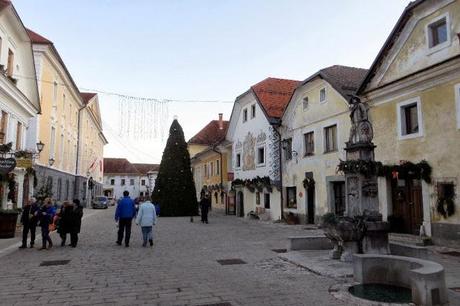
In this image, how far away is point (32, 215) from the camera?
1216cm

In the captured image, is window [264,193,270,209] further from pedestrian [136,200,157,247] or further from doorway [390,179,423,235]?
pedestrian [136,200,157,247]

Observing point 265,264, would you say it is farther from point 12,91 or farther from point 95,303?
point 12,91

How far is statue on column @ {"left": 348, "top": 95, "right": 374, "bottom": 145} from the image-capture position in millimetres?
10031

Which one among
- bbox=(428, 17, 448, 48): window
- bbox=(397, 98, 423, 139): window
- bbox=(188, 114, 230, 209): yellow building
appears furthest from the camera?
bbox=(188, 114, 230, 209): yellow building

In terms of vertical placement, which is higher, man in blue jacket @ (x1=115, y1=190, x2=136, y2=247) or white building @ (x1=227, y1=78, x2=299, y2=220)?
white building @ (x1=227, y1=78, x2=299, y2=220)

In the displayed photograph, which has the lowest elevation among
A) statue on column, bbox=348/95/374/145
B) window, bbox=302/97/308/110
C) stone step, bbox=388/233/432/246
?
stone step, bbox=388/233/432/246

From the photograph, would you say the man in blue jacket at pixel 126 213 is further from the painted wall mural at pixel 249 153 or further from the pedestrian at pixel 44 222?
the painted wall mural at pixel 249 153

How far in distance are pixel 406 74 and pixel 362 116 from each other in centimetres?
575

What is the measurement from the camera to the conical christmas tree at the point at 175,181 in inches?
1312

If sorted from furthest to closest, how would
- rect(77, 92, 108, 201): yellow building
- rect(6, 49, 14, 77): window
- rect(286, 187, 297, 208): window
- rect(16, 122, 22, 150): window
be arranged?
rect(77, 92, 108, 201): yellow building, rect(286, 187, 297, 208): window, rect(16, 122, 22, 150): window, rect(6, 49, 14, 77): window

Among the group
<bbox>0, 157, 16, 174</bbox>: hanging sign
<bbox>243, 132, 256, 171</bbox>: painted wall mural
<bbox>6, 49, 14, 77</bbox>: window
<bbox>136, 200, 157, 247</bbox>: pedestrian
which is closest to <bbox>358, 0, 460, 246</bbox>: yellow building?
<bbox>136, 200, 157, 247</bbox>: pedestrian

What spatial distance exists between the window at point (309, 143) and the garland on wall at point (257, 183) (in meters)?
3.69

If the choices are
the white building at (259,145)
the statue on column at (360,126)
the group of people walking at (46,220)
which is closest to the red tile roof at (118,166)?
the white building at (259,145)

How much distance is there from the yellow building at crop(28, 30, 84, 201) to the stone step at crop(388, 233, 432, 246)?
17.5 meters
